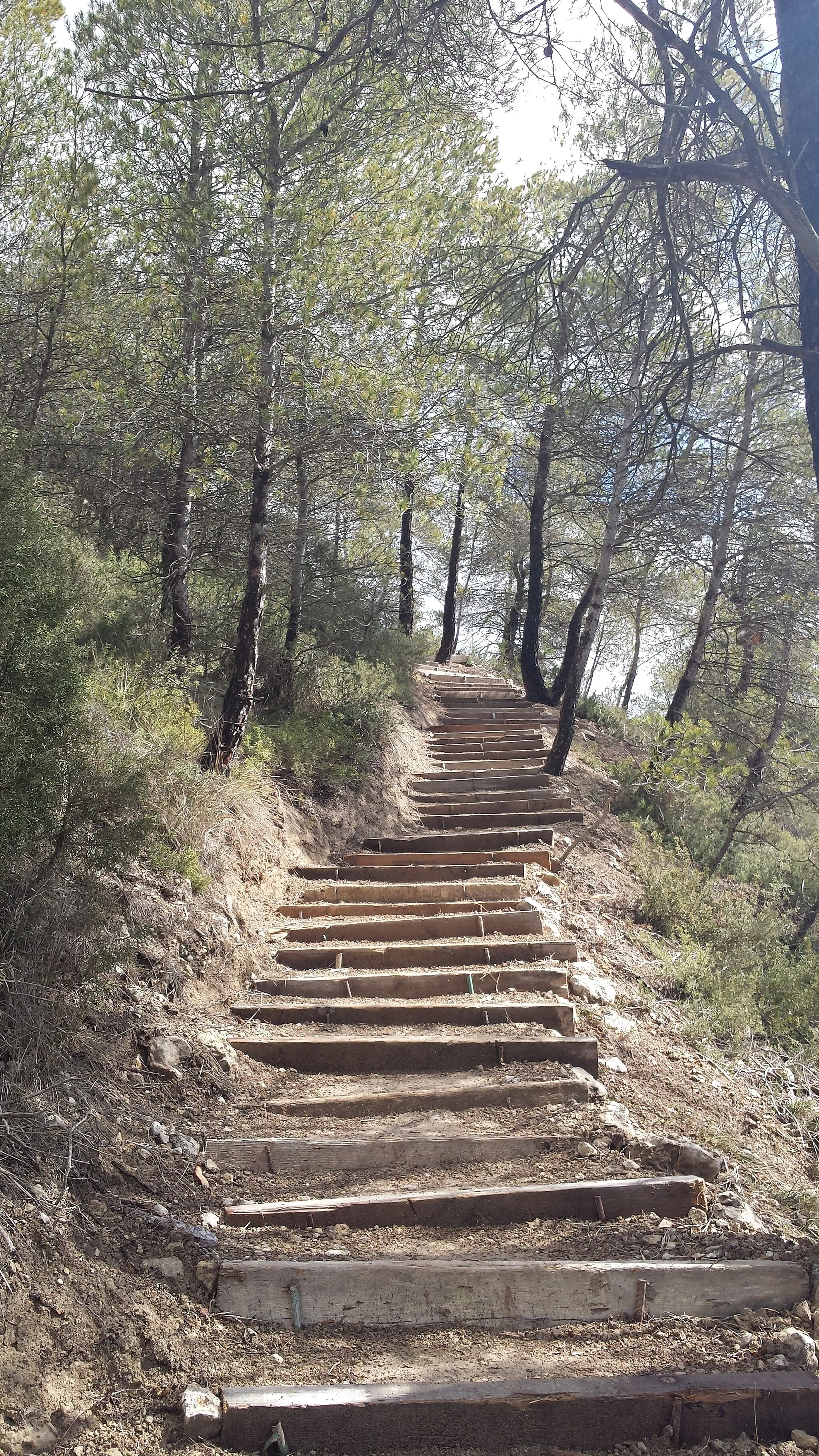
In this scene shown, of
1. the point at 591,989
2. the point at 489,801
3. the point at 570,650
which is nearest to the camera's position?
the point at 591,989

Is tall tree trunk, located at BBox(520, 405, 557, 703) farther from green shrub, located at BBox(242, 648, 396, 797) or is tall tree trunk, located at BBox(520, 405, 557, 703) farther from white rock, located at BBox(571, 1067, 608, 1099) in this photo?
white rock, located at BBox(571, 1067, 608, 1099)

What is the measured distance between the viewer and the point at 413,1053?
540 cm

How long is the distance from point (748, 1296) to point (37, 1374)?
251cm

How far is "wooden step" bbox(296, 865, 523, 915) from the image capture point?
26.5 ft

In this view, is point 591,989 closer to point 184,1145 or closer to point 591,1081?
point 591,1081

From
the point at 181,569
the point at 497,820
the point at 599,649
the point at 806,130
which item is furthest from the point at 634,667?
the point at 806,130

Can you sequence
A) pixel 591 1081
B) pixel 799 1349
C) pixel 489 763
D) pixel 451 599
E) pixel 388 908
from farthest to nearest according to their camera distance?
1. pixel 451 599
2. pixel 489 763
3. pixel 388 908
4. pixel 591 1081
5. pixel 799 1349

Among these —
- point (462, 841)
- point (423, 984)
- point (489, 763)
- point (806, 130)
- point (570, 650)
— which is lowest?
point (423, 984)

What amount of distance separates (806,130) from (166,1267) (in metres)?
5.56

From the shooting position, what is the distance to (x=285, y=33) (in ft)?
26.6

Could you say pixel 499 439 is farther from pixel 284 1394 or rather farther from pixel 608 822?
pixel 284 1394

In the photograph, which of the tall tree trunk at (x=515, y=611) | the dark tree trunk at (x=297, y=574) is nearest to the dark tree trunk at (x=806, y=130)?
the dark tree trunk at (x=297, y=574)

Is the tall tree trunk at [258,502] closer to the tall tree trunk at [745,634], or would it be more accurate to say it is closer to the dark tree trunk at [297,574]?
the dark tree trunk at [297,574]

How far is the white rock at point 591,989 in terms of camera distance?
6258mm
